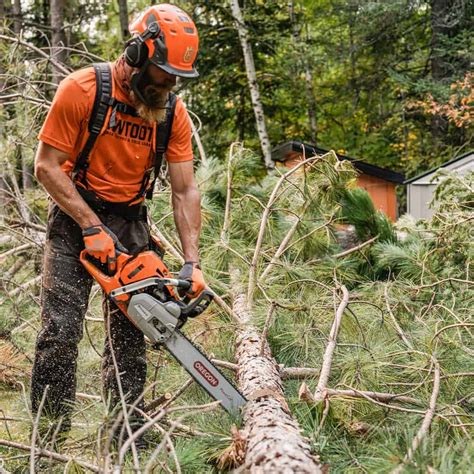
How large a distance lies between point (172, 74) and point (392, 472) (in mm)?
1584

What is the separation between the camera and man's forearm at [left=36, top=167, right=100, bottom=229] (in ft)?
7.59

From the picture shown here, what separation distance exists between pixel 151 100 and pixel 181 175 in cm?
46

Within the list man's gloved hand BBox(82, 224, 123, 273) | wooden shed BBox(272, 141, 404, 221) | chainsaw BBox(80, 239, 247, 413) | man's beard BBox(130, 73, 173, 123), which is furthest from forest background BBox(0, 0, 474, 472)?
wooden shed BBox(272, 141, 404, 221)

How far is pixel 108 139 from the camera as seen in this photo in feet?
7.90

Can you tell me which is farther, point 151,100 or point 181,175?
point 181,175

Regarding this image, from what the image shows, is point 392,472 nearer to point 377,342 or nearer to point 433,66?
point 377,342

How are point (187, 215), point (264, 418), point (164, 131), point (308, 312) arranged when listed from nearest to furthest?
point (264, 418)
point (164, 131)
point (187, 215)
point (308, 312)

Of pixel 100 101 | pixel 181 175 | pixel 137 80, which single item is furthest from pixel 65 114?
pixel 181 175

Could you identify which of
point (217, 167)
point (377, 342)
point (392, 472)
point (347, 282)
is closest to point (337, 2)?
point (217, 167)

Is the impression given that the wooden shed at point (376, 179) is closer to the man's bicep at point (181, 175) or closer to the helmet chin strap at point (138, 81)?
the man's bicep at point (181, 175)

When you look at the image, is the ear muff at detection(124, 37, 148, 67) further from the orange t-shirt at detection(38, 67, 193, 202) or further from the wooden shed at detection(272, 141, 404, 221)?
the wooden shed at detection(272, 141, 404, 221)

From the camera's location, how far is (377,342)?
293cm

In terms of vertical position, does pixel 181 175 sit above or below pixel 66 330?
above

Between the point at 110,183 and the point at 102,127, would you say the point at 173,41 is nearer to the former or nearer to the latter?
the point at 102,127
